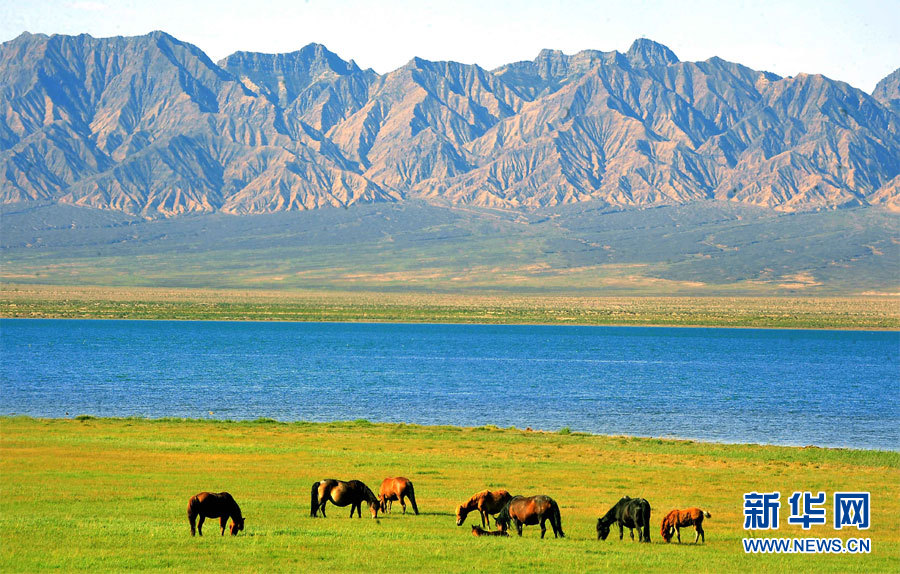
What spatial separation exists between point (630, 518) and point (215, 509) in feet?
28.0

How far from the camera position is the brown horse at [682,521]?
20.4 m

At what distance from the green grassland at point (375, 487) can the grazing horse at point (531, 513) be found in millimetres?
479

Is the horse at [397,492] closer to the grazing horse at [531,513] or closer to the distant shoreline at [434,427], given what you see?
the grazing horse at [531,513]

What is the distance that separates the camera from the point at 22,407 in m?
54.9

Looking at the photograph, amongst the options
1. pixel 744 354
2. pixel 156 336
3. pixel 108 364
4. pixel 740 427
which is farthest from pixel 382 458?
pixel 156 336

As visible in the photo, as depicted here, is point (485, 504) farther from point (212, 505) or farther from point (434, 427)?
point (434, 427)

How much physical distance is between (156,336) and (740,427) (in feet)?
368

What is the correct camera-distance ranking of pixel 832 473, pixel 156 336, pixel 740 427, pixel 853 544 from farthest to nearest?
pixel 156 336
pixel 740 427
pixel 832 473
pixel 853 544

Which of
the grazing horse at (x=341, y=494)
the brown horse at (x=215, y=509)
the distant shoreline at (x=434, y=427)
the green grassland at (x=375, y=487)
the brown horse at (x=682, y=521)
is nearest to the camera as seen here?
the green grassland at (x=375, y=487)

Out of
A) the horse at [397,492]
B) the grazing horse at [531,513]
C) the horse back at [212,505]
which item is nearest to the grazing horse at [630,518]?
the grazing horse at [531,513]

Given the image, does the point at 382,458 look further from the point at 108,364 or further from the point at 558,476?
the point at 108,364

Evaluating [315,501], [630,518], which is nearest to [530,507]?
[630,518]

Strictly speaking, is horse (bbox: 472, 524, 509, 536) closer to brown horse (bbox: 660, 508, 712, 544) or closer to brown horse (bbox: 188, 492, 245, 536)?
brown horse (bbox: 660, 508, 712, 544)

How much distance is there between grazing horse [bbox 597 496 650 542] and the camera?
67.4ft
